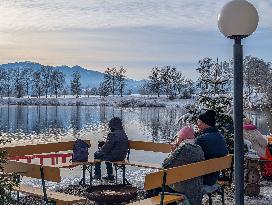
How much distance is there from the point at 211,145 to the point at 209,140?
0.18m

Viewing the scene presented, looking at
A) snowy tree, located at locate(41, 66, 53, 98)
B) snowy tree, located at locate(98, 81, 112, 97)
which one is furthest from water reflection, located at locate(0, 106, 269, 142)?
snowy tree, located at locate(41, 66, 53, 98)

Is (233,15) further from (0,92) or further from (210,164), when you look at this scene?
(0,92)

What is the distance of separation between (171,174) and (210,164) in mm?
1242

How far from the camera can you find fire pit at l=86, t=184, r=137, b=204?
8993 mm

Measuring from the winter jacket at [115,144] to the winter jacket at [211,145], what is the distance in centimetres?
360

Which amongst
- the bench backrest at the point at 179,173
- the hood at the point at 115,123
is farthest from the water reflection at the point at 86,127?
the bench backrest at the point at 179,173

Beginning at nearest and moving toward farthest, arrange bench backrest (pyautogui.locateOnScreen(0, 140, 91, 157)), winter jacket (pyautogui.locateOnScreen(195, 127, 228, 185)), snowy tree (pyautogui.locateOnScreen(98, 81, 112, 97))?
winter jacket (pyautogui.locateOnScreen(195, 127, 228, 185)), bench backrest (pyautogui.locateOnScreen(0, 140, 91, 157)), snowy tree (pyautogui.locateOnScreen(98, 81, 112, 97))

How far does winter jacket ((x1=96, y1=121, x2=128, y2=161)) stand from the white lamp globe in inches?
245

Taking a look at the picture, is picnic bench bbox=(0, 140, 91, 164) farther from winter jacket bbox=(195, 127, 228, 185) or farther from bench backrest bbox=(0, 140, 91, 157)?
winter jacket bbox=(195, 127, 228, 185)

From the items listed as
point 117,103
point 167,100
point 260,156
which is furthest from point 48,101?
point 260,156

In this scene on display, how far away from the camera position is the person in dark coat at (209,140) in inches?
345

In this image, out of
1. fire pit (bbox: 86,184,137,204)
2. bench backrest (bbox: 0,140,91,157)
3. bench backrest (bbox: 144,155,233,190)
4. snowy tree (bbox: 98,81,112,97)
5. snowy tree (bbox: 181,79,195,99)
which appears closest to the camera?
bench backrest (bbox: 144,155,233,190)

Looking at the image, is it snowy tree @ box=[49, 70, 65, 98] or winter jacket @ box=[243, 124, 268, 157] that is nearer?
winter jacket @ box=[243, 124, 268, 157]

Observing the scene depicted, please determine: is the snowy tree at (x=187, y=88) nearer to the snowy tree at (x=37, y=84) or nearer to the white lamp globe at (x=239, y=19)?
the snowy tree at (x=37, y=84)
